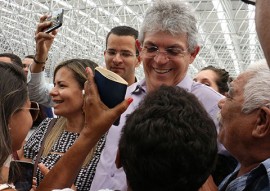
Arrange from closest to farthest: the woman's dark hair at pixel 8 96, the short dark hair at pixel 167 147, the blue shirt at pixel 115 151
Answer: the short dark hair at pixel 167 147 < the woman's dark hair at pixel 8 96 < the blue shirt at pixel 115 151

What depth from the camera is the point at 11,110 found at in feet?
5.82

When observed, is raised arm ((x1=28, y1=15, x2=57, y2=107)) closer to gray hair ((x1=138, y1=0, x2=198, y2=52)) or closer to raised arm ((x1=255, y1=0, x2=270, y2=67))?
gray hair ((x1=138, y1=0, x2=198, y2=52))

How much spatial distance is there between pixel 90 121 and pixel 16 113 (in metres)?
0.37

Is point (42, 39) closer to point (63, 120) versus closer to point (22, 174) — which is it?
point (63, 120)

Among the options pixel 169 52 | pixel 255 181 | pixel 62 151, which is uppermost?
pixel 169 52

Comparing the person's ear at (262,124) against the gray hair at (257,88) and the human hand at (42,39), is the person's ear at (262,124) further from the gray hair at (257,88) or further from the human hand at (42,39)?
the human hand at (42,39)

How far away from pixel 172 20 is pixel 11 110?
0.95m

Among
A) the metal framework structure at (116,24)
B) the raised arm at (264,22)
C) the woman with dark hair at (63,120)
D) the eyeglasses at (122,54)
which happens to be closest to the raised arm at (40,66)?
the woman with dark hair at (63,120)

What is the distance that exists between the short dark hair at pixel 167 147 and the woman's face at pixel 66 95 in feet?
4.98

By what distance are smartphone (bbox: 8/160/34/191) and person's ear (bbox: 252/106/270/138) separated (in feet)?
3.55

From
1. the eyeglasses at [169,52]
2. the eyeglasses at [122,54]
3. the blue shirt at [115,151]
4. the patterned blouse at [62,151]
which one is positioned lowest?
the patterned blouse at [62,151]

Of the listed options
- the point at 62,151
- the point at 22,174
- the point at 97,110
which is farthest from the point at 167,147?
the point at 62,151

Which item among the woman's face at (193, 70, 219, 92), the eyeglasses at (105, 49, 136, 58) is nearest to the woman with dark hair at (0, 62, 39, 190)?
the eyeglasses at (105, 49, 136, 58)

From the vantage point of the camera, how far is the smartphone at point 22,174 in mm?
1962
